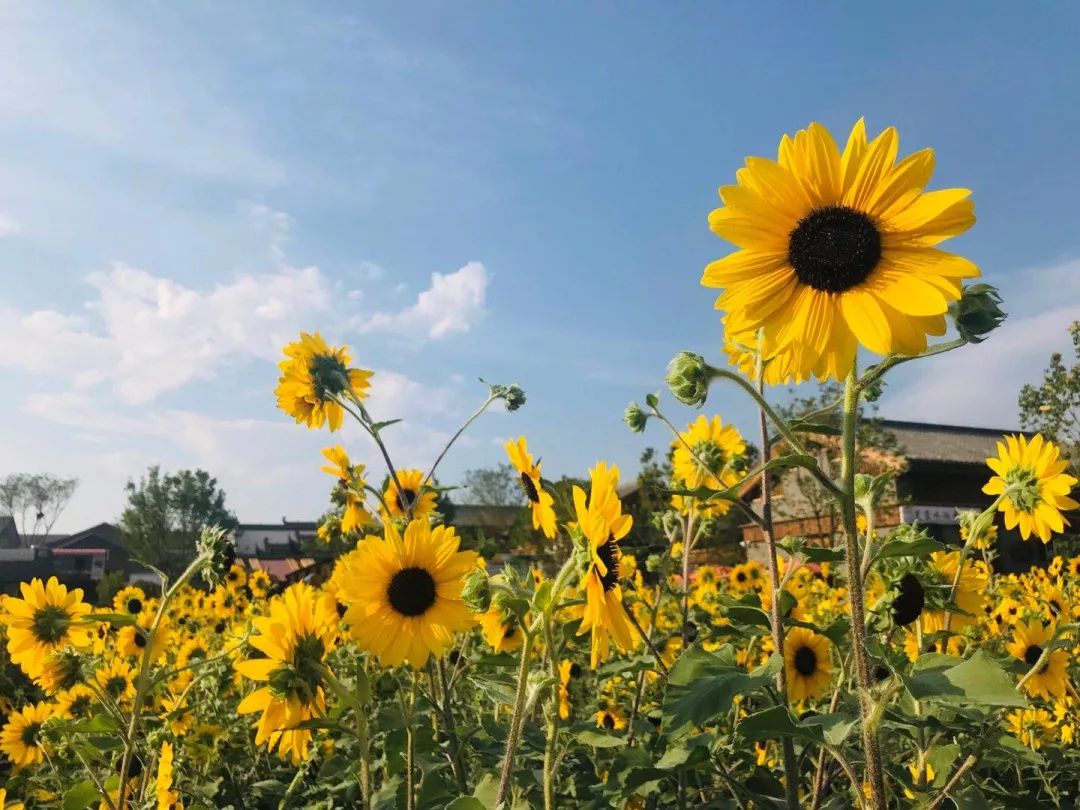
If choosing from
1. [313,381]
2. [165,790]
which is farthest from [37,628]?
[313,381]

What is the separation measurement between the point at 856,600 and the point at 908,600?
3.15ft

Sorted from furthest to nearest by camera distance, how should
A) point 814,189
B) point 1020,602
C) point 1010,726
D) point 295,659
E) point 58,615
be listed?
point 1020,602 → point 1010,726 → point 58,615 → point 295,659 → point 814,189

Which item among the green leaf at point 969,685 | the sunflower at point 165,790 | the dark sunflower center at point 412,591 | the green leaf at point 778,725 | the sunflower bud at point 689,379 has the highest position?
the sunflower bud at point 689,379

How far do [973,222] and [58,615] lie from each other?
346cm

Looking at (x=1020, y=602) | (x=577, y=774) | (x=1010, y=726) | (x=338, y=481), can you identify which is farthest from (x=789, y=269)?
(x=1020, y=602)

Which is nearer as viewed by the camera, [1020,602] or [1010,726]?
[1010,726]

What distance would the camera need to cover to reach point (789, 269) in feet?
5.12

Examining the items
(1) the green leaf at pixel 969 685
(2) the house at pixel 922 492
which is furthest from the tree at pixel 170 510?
(1) the green leaf at pixel 969 685

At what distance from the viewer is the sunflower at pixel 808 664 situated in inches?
116

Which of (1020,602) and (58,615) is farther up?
(58,615)

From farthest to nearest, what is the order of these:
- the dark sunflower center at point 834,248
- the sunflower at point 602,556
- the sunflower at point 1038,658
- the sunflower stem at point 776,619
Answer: the sunflower at point 1038,658, the sunflower stem at point 776,619, the sunflower at point 602,556, the dark sunflower center at point 834,248

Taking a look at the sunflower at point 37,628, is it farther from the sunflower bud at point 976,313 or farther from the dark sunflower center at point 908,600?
the sunflower bud at point 976,313

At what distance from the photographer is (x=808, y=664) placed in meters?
3.00

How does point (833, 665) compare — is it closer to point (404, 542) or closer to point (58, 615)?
point (404, 542)
